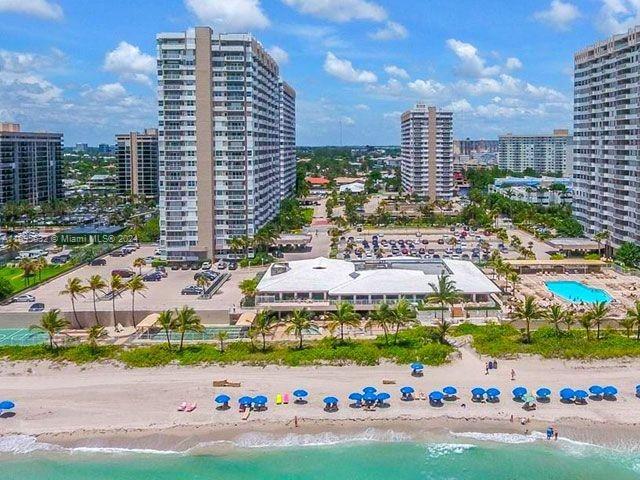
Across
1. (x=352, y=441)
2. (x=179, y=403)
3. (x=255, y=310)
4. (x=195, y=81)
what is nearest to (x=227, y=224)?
(x=195, y=81)

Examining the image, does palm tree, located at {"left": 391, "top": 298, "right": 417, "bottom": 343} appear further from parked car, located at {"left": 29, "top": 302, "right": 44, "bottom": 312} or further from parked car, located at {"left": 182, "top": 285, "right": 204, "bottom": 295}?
parked car, located at {"left": 29, "top": 302, "right": 44, "bottom": 312}

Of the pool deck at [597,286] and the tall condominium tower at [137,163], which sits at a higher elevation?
the tall condominium tower at [137,163]

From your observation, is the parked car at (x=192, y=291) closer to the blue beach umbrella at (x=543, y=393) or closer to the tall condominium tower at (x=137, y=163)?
the blue beach umbrella at (x=543, y=393)

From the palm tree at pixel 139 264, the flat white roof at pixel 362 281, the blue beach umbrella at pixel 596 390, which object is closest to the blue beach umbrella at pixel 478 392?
the blue beach umbrella at pixel 596 390

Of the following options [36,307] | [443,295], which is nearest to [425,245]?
[443,295]

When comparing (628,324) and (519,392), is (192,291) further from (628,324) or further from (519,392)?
(628,324)

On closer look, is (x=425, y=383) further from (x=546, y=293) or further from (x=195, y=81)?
(x=195, y=81)
